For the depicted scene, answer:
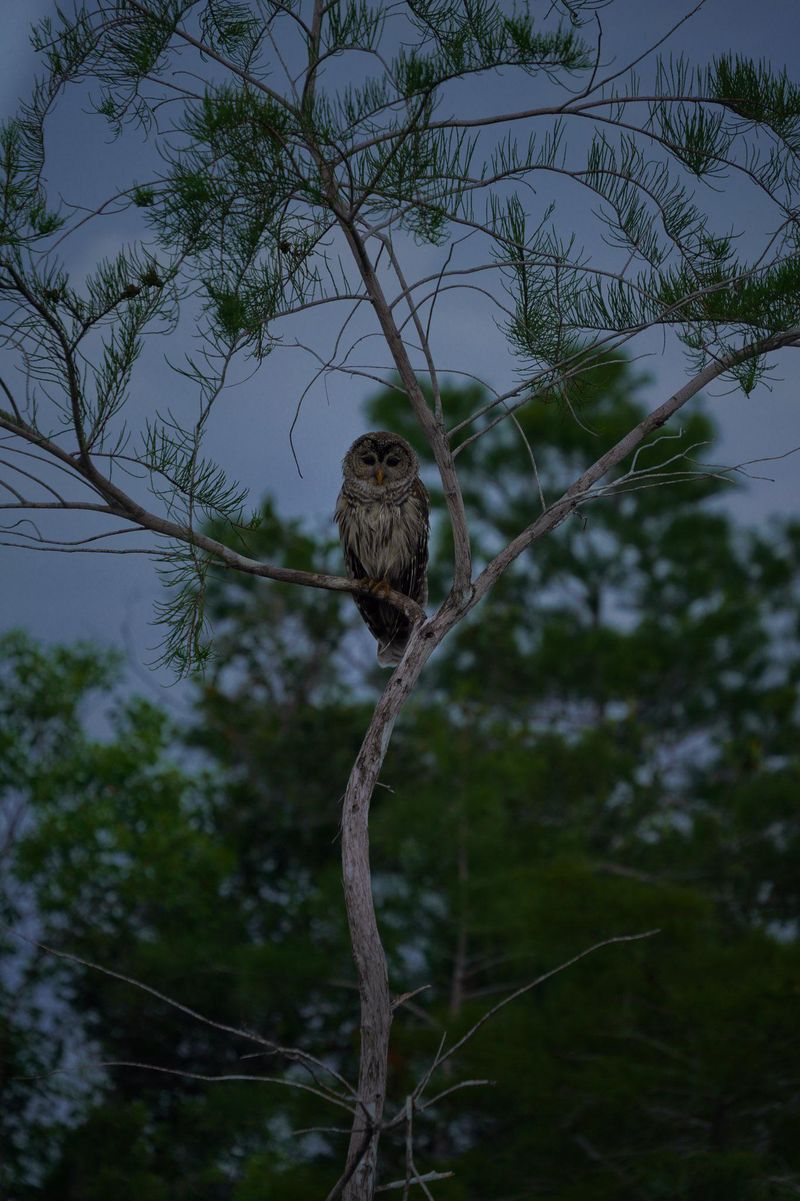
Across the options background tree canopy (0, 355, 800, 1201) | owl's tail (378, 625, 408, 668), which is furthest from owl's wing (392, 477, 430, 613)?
background tree canopy (0, 355, 800, 1201)

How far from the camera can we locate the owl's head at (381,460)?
640cm

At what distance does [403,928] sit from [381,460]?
270 inches

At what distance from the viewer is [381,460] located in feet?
21.3

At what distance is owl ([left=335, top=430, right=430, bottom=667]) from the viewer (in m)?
6.08

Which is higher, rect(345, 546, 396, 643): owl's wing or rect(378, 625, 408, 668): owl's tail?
rect(345, 546, 396, 643): owl's wing

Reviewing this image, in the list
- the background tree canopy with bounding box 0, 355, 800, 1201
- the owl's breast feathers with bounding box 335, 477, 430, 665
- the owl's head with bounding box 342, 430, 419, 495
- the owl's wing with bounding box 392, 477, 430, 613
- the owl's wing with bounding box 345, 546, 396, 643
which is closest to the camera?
the owl's wing with bounding box 345, 546, 396, 643

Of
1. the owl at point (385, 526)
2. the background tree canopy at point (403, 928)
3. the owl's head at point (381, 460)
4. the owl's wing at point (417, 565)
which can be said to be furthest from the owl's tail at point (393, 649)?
the background tree canopy at point (403, 928)

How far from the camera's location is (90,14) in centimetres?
402

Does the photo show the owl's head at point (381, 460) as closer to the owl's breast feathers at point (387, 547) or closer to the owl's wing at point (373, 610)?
the owl's breast feathers at point (387, 547)

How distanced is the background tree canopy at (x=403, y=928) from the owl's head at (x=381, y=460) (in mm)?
2768

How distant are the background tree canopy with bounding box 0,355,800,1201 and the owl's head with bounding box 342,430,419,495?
2.77 metres

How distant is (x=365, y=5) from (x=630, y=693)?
14209 millimetres

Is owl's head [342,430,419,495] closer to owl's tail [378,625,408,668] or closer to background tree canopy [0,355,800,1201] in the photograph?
owl's tail [378,625,408,668]

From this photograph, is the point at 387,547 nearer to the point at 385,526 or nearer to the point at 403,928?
the point at 385,526
